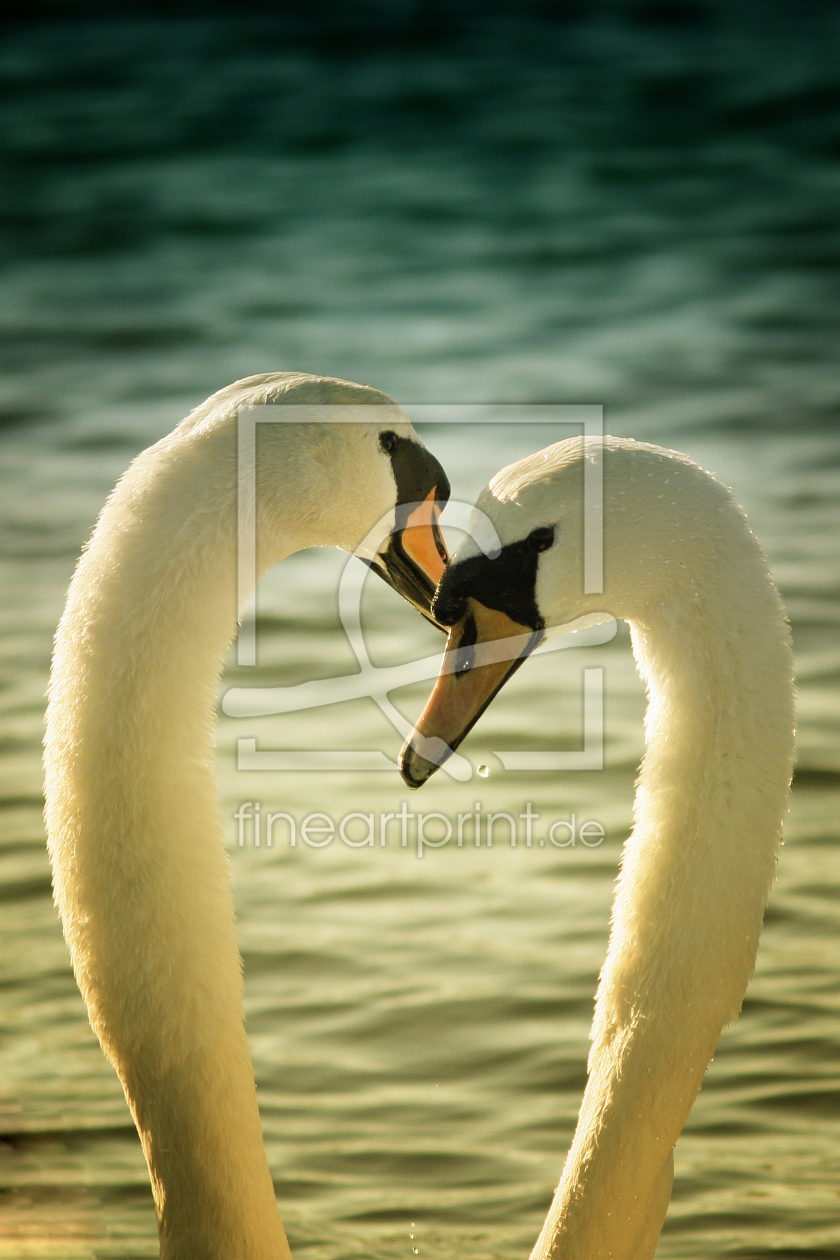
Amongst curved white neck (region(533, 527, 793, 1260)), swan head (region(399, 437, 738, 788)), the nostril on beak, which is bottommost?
curved white neck (region(533, 527, 793, 1260))

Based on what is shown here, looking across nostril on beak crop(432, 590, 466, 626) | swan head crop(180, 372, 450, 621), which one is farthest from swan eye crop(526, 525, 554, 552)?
swan head crop(180, 372, 450, 621)

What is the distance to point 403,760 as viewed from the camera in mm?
2965

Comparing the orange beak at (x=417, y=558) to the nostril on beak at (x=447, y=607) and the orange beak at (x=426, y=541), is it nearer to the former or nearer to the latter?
the orange beak at (x=426, y=541)

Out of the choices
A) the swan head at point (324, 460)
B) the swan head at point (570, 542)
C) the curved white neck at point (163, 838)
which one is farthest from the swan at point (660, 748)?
the curved white neck at point (163, 838)

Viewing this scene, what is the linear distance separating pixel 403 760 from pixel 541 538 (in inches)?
18.9

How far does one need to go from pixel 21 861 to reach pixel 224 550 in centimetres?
273

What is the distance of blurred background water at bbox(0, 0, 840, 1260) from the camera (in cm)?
408

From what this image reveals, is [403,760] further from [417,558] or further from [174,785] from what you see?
[417,558]

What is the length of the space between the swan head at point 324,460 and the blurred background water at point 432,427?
1.61 meters

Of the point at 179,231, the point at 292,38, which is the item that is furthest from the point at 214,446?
the point at 292,38

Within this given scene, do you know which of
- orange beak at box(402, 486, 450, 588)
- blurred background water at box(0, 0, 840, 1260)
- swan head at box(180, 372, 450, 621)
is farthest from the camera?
blurred background water at box(0, 0, 840, 1260)

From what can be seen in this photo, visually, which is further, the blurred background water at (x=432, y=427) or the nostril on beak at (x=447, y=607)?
the blurred background water at (x=432, y=427)

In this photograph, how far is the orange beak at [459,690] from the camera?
2.90m

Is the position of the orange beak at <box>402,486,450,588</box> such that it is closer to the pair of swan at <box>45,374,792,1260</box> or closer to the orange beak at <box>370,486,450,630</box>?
the orange beak at <box>370,486,450,630</box>
